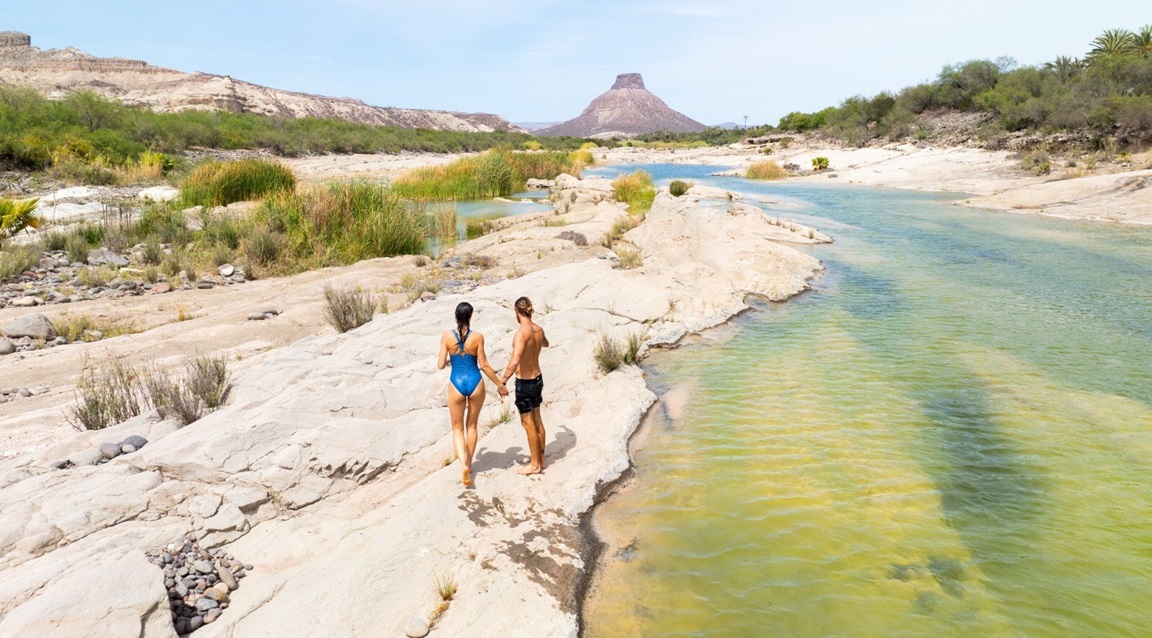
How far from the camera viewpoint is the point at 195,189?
19.5 meters

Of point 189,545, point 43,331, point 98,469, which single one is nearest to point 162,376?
point 98,469

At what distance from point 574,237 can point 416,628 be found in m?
14.4

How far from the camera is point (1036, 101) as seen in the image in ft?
131

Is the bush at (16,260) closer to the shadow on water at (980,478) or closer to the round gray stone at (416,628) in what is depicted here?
the round gray stone at (416,628)

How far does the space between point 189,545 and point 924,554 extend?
18.8 feet

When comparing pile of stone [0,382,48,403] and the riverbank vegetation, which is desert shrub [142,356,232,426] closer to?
pile of stone [0,382,48,403]

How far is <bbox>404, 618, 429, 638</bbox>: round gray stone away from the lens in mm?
3922

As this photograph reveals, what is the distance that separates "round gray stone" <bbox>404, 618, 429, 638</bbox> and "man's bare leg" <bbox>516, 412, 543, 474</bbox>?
6.82 feet

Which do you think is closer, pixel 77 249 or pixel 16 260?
pixel 16 260

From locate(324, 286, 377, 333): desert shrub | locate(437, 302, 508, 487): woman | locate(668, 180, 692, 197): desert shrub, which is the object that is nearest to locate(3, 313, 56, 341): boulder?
locate(324, 286, 377, 333): desert shrub

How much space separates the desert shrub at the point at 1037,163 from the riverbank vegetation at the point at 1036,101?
9.84ft

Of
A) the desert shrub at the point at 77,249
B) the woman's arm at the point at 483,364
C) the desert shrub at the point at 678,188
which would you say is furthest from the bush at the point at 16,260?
the desert shrub at the point at 678,188

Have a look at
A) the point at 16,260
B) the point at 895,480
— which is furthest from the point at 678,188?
the point at 895,480

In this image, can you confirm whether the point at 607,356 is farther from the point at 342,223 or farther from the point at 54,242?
the point at 54,242
